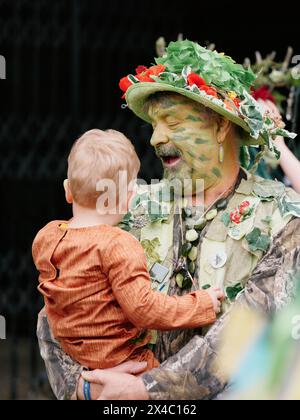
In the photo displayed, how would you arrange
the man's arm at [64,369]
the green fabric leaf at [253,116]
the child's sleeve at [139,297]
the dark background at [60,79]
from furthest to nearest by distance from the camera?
the dark background at [60,79]
the green fabric leaf at [253,116]
the man's arm at [64,369]
the child's sleeve at [139,297]

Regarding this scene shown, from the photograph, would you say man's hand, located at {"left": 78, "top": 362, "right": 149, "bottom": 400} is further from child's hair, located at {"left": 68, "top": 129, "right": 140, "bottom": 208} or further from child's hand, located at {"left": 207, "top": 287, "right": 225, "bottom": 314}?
child's hair, located at {"left": 68, "top": 129, "right": 140, "bottom": 208}

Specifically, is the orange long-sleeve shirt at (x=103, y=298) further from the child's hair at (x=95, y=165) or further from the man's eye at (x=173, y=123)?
the man's eye at (x=173, y=123)

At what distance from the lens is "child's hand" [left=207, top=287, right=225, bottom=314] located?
302cm

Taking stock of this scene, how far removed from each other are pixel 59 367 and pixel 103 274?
0.36 metres

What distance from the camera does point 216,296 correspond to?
9.93ft

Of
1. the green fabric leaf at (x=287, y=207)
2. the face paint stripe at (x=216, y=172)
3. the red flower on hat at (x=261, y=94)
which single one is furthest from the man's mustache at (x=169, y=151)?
the red flower on hat at (x=261, y=94)

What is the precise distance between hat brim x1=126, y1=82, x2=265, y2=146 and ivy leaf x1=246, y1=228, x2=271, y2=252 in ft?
1.00

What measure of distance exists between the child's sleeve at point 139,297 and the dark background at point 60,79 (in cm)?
285

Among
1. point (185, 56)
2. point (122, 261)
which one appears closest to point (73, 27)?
point (185, 56)

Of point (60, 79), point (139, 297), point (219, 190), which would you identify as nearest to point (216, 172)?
point (219, 190)

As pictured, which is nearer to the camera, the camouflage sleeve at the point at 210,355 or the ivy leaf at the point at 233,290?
the camouflage sleeve at the point at 210,355

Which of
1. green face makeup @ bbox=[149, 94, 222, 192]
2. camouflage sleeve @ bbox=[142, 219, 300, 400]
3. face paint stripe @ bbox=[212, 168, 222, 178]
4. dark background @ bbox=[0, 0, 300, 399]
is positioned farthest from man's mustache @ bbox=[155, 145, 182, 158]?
dark background @ bbox=[0, 0, 300, 399]

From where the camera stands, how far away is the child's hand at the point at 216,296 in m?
3.02
